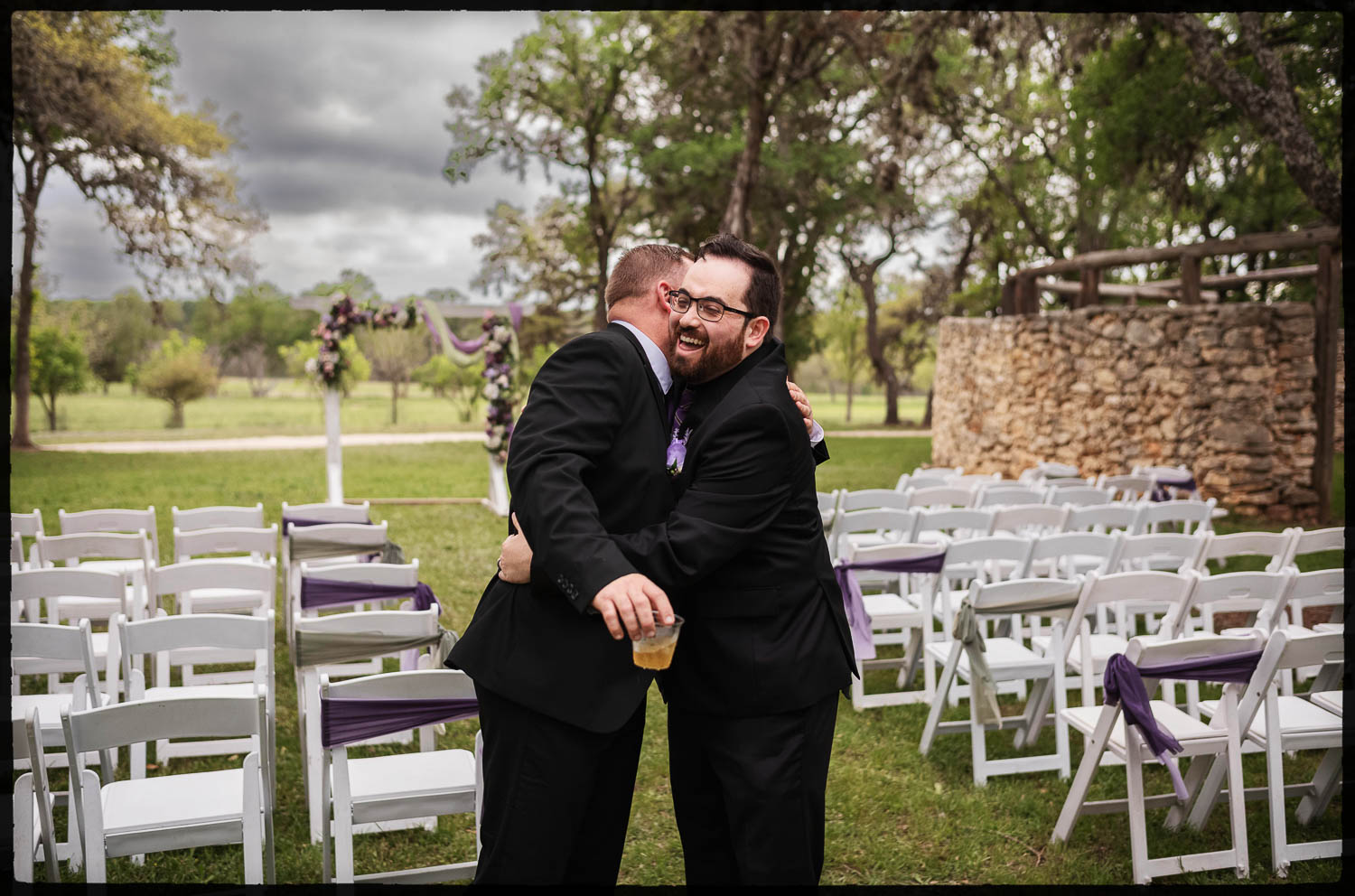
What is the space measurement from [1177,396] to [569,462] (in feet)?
41.6

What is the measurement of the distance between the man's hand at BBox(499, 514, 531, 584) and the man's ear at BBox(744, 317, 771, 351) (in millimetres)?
638

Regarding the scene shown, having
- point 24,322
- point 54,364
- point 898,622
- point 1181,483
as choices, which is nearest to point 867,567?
point 898,622

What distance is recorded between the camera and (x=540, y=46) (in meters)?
25.3

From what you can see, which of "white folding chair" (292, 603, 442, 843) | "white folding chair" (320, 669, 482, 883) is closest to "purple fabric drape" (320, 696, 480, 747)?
"white folding chair" (320, 669, 482, 883)

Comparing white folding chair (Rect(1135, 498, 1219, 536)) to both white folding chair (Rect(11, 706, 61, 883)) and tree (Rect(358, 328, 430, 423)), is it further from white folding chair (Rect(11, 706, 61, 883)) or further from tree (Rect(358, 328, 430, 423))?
tree (Rect(358, 328, 430, 423))

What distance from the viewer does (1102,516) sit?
7016 millimetres

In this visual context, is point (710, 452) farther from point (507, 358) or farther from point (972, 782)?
point (507, 358)

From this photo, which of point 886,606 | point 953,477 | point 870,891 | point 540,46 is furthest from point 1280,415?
point 540,46

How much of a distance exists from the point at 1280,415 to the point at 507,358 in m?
9.43

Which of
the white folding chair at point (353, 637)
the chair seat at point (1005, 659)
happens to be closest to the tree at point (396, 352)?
the chair seat at point (1005, 659)

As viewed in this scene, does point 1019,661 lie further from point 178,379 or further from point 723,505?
point 178,379

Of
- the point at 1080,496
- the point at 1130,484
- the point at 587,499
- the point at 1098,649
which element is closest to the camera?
the point at 587,499

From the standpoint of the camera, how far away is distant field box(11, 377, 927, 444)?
33.3 m

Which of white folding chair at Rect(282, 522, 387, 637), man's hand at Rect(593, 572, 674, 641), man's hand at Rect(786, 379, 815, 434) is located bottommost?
white folding chair at Rect(282, 522, 387, 637)
